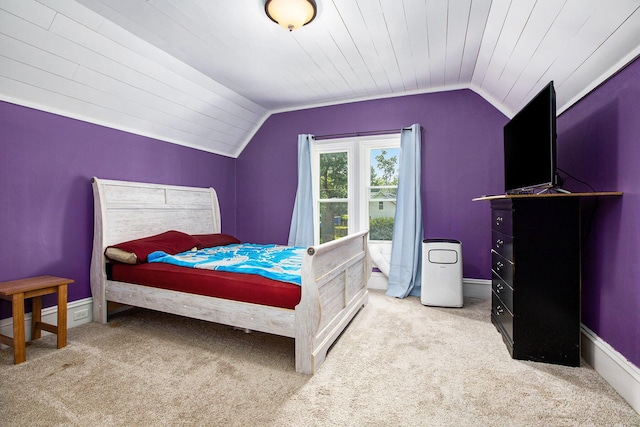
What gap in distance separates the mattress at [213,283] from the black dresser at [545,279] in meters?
1.54

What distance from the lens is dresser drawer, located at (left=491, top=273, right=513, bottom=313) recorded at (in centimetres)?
220

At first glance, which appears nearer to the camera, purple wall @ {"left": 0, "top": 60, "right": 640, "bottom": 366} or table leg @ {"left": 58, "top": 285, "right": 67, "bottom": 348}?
purple wall @ {"left": 0, "top": 60, "right": 640, "bottom": 366}

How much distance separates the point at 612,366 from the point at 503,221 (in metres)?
1.07

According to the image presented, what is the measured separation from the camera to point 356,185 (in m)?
4.16

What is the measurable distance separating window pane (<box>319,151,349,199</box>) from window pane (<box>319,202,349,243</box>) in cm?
13

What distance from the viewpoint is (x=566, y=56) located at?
2.06 m

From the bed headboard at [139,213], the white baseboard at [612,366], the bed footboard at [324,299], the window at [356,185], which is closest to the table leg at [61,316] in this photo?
the bed headboard at [139,213]

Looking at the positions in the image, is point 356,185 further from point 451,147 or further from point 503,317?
point 503,317

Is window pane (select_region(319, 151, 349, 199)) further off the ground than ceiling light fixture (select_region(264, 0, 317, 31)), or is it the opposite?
ceiling light fixture (select_region(264, 0, 317, 31))

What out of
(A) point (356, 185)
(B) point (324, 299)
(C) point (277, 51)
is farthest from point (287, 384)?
(A) point (356, 185)

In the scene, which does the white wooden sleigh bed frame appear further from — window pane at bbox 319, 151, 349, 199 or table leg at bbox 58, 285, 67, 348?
window pane at bbox 319, 151, 349, 199

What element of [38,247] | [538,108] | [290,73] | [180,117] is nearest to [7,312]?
[38,247]

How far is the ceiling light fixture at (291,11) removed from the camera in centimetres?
202

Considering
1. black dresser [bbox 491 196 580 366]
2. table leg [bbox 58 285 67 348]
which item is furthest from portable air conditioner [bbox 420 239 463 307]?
table leg [bbox 58 285 67 348]
